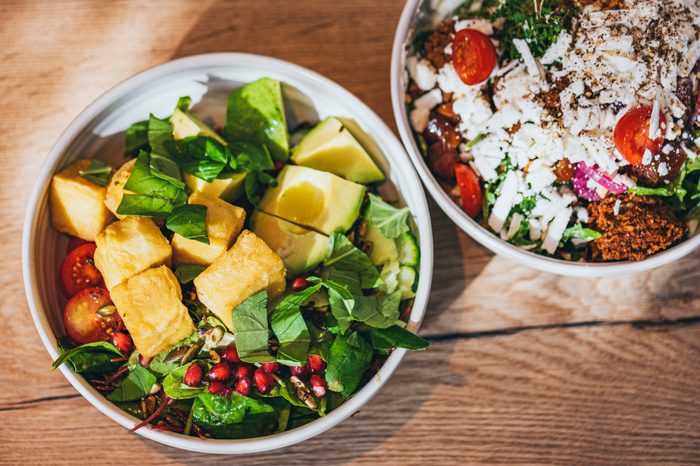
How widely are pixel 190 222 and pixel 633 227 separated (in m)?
1.08

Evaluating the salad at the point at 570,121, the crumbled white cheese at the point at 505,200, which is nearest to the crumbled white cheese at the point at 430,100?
the salad at the point at 570,121

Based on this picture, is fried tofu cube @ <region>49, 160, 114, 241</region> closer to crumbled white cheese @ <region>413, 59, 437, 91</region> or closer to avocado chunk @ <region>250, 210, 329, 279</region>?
avocado chunk @ <region>250, 210, 329, 279</region>

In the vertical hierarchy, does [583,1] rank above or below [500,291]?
above

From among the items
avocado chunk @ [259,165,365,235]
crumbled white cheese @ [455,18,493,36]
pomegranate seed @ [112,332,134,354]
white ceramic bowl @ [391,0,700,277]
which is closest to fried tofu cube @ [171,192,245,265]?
avocado chunk @ [259,165,365,235]

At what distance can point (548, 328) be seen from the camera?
1.81 m

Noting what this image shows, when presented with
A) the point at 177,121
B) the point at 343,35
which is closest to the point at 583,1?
the point at 343,35

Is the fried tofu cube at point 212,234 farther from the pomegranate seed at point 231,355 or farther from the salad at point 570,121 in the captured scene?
the salad at point 570,121

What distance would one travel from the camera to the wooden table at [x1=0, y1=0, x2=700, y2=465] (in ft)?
5.70

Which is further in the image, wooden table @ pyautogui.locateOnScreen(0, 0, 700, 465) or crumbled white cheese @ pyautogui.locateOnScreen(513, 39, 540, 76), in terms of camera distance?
wooden table @ pyautogui.locateOnScreen(0, 0, 700, 465)

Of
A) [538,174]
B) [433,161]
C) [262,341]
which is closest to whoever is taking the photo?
[262,341]

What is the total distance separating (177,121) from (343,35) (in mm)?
561

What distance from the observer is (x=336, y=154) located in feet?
5.40

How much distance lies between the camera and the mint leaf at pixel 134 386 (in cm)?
154

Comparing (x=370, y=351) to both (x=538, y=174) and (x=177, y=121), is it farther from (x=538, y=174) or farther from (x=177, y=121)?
(x=177, y=121)
